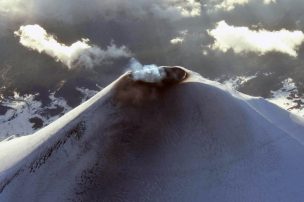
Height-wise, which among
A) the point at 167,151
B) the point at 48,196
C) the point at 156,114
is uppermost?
the point at 156,114

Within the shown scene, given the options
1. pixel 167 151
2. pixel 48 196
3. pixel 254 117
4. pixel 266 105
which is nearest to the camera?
pixel 48 196

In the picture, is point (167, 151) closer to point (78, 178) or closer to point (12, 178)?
point (78, 178)

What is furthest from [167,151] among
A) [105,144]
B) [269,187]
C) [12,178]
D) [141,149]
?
[12,178]

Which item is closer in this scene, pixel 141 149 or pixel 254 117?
pixel 141 149

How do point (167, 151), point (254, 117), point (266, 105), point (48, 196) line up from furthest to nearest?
point (266, 105) → point (254, 117) → point (167, 151) → point (48, 196)

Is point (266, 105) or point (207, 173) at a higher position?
point (266, 105)

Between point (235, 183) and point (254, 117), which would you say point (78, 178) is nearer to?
point (235, 183)
